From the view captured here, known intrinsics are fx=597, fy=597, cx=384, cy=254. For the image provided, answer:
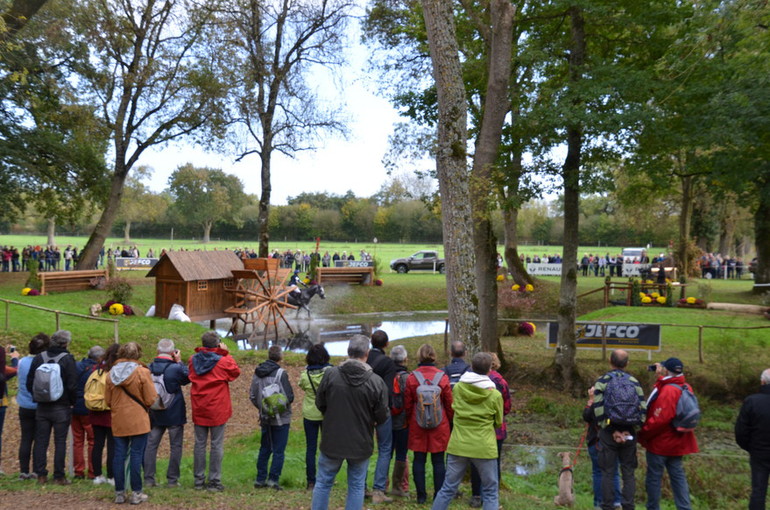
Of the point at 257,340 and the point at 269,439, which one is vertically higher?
the point at 269,439

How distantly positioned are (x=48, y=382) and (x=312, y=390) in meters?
2.71

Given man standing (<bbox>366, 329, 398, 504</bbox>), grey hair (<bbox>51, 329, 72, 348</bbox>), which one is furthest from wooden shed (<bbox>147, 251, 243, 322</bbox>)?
man standing (<bbox>366, 329, 398, 504</bbox>)

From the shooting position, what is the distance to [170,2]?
2456cm

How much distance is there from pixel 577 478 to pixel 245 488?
4.60 m

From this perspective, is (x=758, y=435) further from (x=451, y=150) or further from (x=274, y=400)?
(x=274, y=400)

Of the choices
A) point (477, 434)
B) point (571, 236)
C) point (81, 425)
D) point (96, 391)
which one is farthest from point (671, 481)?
point (571, 236)

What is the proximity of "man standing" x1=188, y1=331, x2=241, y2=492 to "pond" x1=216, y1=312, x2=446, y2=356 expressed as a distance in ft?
35.0

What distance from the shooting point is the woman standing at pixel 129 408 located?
220 inches

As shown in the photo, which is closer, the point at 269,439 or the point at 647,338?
the point at 269,439

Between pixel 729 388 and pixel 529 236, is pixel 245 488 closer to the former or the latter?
pixel 729 388

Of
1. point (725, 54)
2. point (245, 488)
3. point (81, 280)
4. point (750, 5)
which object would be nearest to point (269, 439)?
point (245, 488)

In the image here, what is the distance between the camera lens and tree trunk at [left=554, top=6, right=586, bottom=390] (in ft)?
41.7

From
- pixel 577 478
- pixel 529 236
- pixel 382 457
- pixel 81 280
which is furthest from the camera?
pixel 529 236

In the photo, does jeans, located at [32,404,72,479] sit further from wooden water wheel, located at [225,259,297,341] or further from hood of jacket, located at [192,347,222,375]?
wooden water wheel, located at [225,259,297,341]
